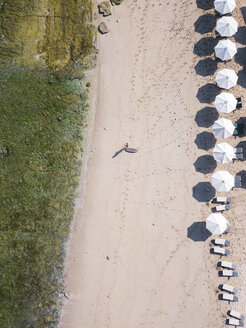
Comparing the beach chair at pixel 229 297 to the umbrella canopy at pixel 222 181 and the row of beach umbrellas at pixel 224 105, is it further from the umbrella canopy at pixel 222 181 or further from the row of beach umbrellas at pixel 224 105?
the umbrella canopy at pixel 222 181

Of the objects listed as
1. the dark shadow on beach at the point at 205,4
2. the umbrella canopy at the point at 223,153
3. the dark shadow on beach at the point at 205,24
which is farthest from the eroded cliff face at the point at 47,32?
the umbrella canopy at the point at 223,153

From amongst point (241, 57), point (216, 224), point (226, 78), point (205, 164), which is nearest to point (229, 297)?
point (216, 224)

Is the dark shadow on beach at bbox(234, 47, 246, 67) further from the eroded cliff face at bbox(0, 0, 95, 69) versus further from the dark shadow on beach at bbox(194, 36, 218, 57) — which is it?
the eroded cliff face at bbox(0, 0, 95, 69)

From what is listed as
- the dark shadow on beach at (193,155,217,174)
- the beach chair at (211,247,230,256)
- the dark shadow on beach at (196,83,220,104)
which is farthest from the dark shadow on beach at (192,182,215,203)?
the dark shadow on beach at (196,83,220,104)

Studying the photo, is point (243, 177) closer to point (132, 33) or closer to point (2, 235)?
point (132, 33)

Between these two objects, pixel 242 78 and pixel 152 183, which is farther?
pixel 152 183

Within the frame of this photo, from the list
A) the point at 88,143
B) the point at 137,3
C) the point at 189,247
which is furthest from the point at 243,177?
the point at 137,3

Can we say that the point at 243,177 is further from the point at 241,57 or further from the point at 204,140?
the point at 241,57
